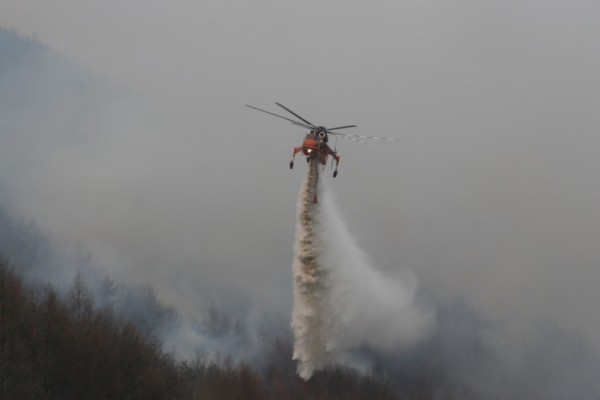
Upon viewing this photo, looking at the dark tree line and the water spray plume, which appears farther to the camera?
the water spray plume

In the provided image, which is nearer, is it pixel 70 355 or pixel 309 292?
pixel 70 355

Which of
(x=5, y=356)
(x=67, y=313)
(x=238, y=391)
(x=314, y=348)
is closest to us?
(x=5, y=356)

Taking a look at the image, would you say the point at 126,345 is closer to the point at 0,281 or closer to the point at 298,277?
the point at 0,281

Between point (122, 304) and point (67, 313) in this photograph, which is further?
point (122, 304)

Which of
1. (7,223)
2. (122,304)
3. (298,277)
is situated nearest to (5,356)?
(298,277)

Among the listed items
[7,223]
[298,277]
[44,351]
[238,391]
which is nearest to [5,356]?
[44,351]

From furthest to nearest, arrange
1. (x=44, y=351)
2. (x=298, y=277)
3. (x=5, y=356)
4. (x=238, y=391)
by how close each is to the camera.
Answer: (x=238, y=391) → (x=298, y=277) → (x=44, y=351) → (x=5, y=356)

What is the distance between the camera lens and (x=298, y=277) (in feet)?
246

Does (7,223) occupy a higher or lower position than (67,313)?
lower

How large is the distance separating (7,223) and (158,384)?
126007mm

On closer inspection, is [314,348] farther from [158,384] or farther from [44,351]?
[44,351]

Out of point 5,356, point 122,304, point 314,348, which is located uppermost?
point 5,356

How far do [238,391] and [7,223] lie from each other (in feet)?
315

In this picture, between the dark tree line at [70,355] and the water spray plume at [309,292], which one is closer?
the dark tree line at [70,355]
